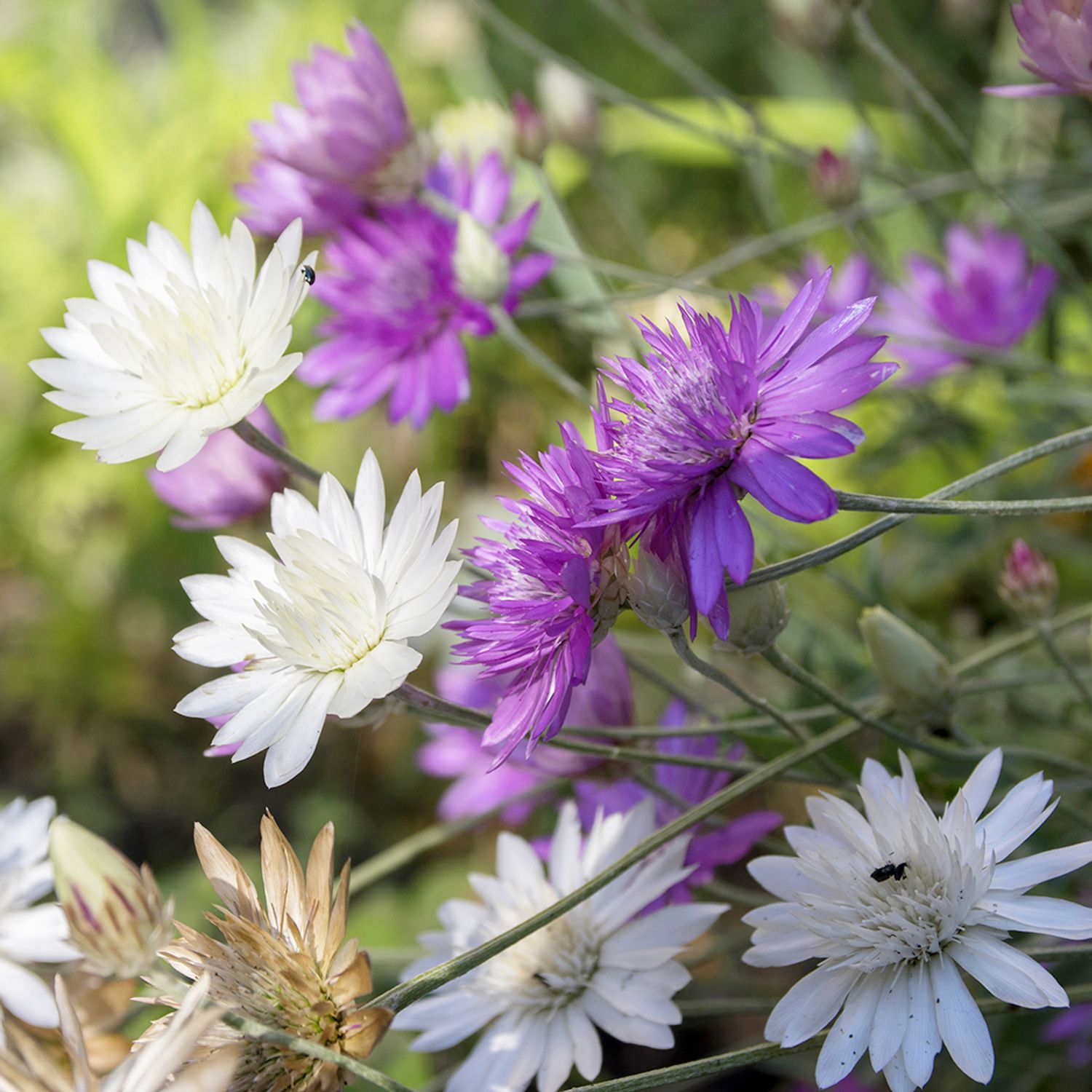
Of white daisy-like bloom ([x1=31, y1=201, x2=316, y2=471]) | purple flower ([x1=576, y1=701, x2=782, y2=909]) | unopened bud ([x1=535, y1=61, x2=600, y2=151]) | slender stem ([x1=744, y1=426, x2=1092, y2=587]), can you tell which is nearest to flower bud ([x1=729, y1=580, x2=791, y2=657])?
slender stem ([x1=744, y1=426, x2=1092, y2=587])

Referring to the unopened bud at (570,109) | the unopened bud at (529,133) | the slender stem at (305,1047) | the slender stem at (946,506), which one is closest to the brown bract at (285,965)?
the slender stem at (305,1047)

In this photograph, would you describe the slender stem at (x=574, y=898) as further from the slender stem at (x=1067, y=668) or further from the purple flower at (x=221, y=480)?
the purple flower at (x=221, y=480)

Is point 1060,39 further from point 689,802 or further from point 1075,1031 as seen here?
point 1075,1031

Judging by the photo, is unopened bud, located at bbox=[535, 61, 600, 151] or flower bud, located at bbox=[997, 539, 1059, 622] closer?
flower bud, located at bbox=[997, 539, 1059, 622]

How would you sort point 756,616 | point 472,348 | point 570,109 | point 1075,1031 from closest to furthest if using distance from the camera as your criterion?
point 756,616 → point 1075,1031 → point 570,109 → point 472,348

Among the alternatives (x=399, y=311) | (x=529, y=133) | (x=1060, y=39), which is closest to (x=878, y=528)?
(x=1060, y=39)

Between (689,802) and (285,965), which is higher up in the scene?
(285,965)

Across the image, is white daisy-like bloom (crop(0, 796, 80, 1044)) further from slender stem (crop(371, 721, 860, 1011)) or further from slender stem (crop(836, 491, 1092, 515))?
slender stem (crop(836, 491, 1092, 515))
